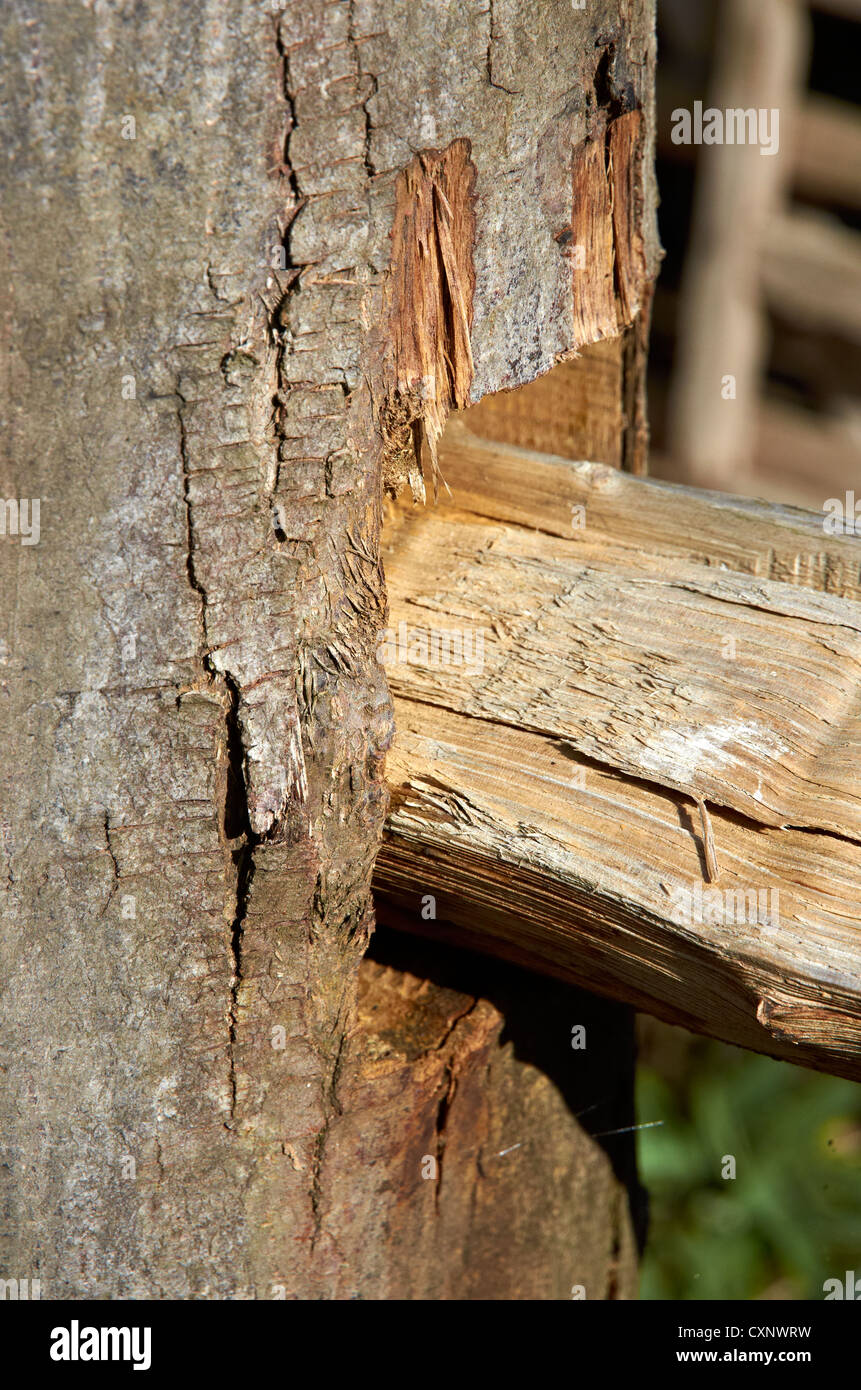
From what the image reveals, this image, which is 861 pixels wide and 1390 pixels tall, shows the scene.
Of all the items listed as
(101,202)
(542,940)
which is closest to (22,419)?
(101,202)

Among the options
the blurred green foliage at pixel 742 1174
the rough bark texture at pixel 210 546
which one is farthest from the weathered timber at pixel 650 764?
the blurred green foliage at pixel 742 1174

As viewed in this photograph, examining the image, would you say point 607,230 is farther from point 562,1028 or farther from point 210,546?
point 562,1028

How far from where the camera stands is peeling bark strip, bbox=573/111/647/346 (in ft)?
4.38

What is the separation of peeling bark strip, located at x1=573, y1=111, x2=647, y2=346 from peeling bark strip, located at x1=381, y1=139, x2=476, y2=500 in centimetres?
18

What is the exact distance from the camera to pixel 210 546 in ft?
3.72

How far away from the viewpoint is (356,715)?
1.24 metres

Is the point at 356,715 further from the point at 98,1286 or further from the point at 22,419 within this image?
the point at 98,1286

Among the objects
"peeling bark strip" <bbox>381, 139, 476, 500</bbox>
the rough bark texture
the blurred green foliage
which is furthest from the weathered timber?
the blurred green foliage

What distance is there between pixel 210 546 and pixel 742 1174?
12.1 feet

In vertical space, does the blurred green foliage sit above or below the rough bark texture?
below

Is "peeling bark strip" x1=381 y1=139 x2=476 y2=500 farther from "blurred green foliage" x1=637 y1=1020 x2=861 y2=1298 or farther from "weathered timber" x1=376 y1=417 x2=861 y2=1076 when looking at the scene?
"blurred green foliage" x1=637 y1=1020 x2=861 y2=1298

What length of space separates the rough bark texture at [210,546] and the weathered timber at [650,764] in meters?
0.14
